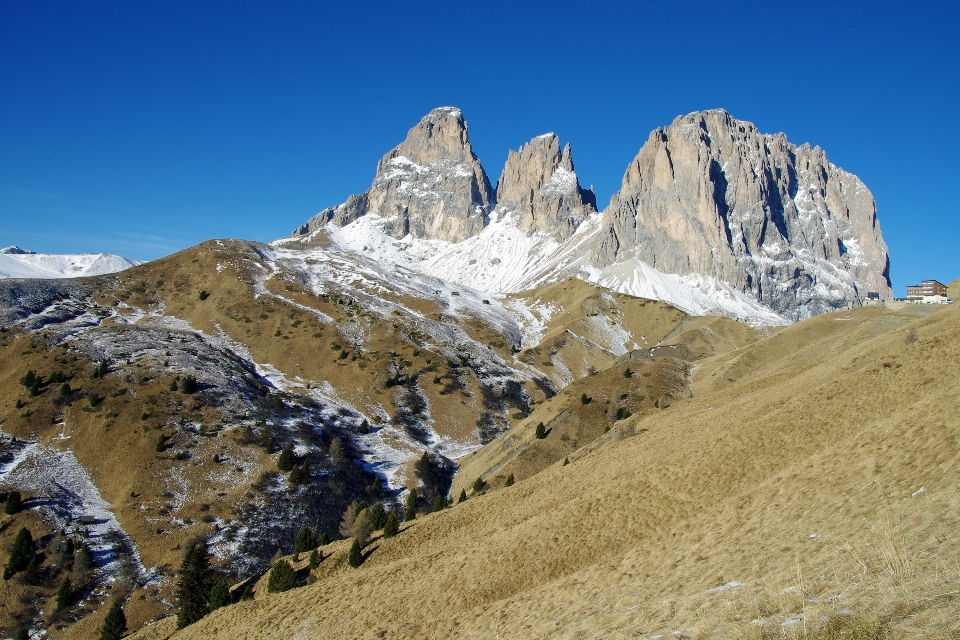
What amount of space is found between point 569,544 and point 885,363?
20.1 meters

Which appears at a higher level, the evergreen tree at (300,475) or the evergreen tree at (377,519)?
the evergreen tree at (300,475)

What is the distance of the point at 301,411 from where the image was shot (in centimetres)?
8150

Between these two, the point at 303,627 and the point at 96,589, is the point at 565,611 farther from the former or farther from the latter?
→ the point at 96,589

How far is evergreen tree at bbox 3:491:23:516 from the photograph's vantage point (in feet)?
165

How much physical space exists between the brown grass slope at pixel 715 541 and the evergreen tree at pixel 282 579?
0.69 m

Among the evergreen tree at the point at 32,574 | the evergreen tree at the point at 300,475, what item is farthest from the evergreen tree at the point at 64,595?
the evergreen tree at the point at 300,475

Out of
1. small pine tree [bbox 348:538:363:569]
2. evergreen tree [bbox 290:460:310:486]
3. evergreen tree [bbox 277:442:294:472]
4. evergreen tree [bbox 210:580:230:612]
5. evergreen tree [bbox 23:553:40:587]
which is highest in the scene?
evergreen tree [bbox 277:442:294:472]

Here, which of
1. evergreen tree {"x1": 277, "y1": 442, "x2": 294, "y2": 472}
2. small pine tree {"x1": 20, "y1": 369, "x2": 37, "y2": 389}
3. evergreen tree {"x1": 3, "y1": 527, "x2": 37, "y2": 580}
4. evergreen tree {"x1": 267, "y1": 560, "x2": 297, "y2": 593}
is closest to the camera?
evergreen tree {"x1": 267, "y1": 560, "x2": 297, "y2": 593}

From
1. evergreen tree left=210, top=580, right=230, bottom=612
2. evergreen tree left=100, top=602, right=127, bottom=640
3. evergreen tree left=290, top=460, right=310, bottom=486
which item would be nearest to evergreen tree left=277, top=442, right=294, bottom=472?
evergreen tree left=290, top=460, right=310, bottom=486

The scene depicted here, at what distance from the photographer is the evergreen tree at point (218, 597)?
3478cm

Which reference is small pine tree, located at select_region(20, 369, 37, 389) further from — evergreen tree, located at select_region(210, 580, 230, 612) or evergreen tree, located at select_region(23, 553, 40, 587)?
evergreen tree, located at select_region(210, 580, 230, 612)

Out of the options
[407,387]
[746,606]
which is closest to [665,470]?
[746,606]

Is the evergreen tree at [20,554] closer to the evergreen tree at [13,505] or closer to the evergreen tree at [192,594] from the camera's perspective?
the evergreen tree at [13,505]

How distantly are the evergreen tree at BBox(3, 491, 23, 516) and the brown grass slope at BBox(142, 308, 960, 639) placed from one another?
29.0 m
